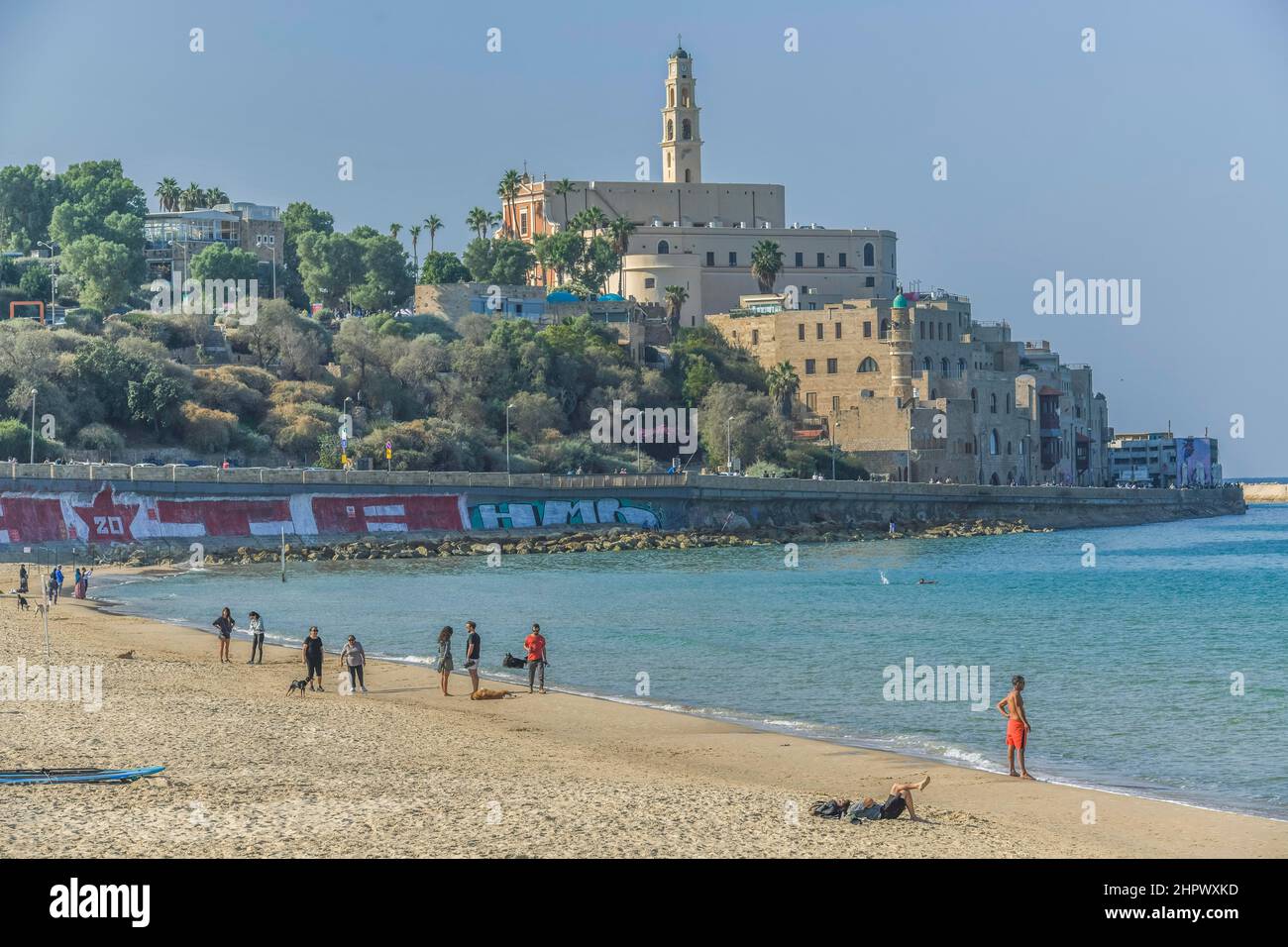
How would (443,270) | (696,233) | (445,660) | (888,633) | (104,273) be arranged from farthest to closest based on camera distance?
1. (696,233)
2. (443,270)
3. (104,273)
4. (888,633)
5. (445,660)

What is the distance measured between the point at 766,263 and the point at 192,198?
6240 centimetres

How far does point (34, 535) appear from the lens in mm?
78375

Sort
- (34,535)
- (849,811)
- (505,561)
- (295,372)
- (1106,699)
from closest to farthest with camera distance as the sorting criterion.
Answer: (849,811) < (1106,699) < (34,535) < (505,561) < (295,372)

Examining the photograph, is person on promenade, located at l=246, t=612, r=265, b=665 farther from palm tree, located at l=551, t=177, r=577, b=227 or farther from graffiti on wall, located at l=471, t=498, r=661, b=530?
palm tree, located at l=551, t=177, r=577, b=227

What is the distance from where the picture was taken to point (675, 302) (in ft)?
481

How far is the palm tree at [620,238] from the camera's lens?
149625 millimetres

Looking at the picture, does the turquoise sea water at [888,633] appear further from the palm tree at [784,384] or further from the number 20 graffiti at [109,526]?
the palm tree at [784,384]

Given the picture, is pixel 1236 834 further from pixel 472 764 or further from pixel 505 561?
pixel 505 561

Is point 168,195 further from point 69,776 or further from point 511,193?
point 69,776

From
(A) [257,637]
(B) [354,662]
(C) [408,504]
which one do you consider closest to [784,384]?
(C) [408,504]

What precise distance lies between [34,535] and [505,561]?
2315 cm
